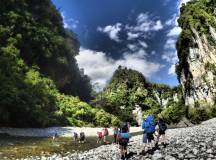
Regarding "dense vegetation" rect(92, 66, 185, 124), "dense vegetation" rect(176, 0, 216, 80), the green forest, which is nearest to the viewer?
the green forest

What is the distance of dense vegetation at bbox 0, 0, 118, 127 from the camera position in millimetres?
65250

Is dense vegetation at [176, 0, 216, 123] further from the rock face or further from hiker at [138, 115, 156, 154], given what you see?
hiker at [138, 115, 156, 154]

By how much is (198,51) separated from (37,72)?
3186cm

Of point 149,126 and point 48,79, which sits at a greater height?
point 48,79

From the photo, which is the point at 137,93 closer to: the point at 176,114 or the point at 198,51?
the point at 176,114

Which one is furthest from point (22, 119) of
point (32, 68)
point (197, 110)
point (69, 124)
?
point (197, 110)

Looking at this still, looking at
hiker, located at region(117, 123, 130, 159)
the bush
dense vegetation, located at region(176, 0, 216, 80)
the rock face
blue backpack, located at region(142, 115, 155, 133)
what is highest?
dense vegetation, located at region(176, 0, 216, 80)

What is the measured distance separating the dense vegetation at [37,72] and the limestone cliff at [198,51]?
743 inches

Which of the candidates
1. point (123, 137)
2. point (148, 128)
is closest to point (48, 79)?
point (148, 128)

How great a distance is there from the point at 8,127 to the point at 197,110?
110 ft

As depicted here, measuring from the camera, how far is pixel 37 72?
81188 mm

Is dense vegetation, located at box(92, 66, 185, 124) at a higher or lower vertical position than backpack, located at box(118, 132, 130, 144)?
higher

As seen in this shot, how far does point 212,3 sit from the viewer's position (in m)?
82.0

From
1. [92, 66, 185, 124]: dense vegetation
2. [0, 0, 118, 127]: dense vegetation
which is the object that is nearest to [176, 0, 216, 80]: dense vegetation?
[0, 0, 118, 127]: dense vegetation
